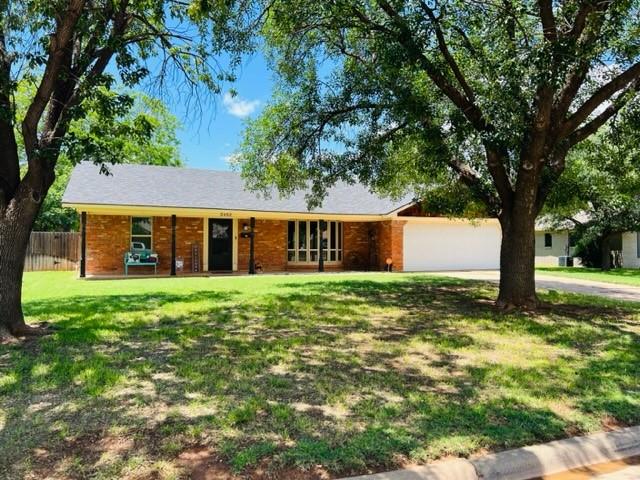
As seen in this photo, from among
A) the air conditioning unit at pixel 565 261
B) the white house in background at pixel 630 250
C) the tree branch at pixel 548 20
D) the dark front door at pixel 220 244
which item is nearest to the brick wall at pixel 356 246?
the dark front door at pixel 220 244

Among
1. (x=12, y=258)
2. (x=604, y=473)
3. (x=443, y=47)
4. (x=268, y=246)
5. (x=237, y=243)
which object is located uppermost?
(x=443, y=47)

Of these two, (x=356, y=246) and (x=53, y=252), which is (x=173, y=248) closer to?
(x=53, y=252)

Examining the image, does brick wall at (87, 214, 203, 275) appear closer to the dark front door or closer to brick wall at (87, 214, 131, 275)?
brick wall at (87, 214, 131, 275)

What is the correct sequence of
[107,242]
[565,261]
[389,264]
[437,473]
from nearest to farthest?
[437,473] → [107,242] → [389,264] → [565,261]

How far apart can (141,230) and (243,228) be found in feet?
12.9

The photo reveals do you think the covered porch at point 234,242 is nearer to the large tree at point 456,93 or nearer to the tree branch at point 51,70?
the large tree at point 456,93

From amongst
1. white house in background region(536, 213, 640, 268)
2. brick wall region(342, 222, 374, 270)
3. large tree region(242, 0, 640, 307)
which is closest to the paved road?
large tree region(242, 0, 640, 307)

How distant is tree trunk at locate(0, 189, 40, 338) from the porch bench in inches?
426

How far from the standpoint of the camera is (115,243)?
18000 mm

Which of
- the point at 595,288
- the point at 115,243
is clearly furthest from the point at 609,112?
the point at 115,243

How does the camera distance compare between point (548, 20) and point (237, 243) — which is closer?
point (548, 20)

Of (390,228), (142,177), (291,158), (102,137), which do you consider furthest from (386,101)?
(142,177)

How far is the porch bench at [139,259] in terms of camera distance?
1739 cm

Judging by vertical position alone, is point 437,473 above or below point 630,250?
below
